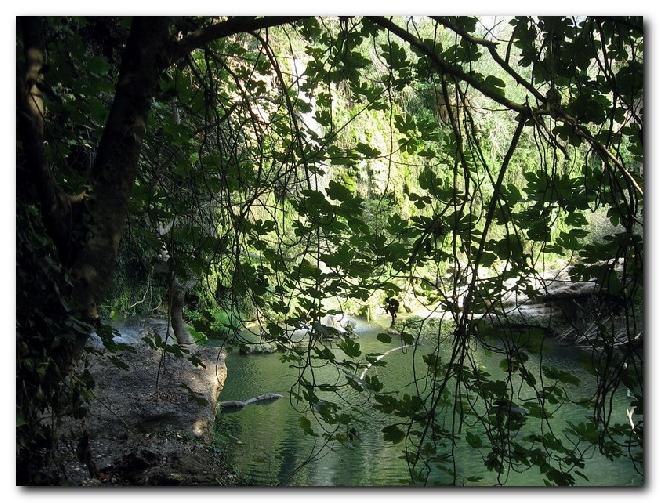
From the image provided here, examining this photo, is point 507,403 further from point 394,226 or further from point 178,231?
point 178,231

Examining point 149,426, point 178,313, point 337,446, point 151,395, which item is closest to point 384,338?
point 149,426

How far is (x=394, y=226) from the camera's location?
67.9 inches

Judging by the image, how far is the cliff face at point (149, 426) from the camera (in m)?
1.98

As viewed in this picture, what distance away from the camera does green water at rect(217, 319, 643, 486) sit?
2877 mm

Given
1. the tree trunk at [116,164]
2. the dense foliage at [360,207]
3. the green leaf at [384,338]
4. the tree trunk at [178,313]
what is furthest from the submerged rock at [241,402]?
the tree trunk at [116,164]

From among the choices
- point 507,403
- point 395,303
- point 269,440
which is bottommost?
point 269,440

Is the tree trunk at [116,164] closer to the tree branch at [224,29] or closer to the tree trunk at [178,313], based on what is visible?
the tree branch at [224,29]

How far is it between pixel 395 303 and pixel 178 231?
737 millimetres

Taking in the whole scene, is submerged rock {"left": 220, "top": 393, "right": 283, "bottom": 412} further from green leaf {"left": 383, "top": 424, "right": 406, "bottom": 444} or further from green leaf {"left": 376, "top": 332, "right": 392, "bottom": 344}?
green leaf {"left": 383, "top": 424, "right": 406, "bottom": 444}

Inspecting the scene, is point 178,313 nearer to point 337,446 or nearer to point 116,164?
point 337,446

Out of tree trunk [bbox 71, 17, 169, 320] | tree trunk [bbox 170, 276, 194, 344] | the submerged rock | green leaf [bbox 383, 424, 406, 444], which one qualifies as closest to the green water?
the submerged rock

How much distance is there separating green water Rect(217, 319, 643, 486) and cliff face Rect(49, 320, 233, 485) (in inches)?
16.5

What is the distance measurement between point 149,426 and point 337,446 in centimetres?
130
